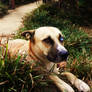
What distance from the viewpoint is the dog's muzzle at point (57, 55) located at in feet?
9.41

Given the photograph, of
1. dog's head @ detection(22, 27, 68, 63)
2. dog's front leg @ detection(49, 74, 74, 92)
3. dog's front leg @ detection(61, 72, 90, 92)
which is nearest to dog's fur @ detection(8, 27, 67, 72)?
dog's head @ detection(22, 27, 68, 63)

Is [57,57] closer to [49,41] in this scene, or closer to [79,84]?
[49,41]

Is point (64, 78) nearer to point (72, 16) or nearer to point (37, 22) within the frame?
point (37, 22)

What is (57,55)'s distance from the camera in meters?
2.92

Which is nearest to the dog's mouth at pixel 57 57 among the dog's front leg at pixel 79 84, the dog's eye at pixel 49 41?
the dog's eye at pixel 49 41

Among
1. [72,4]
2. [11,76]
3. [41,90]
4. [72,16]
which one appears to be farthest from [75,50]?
[72,4]

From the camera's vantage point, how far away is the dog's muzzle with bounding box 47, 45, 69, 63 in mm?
2867

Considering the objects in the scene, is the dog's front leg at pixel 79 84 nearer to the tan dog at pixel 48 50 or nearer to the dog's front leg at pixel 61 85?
the tan dog at pixel 48 50

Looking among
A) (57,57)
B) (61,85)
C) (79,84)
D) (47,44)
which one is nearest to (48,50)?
(47,44)

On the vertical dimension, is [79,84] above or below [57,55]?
below

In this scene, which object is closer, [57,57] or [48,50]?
[57,57]

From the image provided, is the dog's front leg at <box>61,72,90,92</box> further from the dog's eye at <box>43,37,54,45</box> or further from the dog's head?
the dog's eye at <box>43,37,54,45</box>

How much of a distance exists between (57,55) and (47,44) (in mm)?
317

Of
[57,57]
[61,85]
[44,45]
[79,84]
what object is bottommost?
[79,84]
